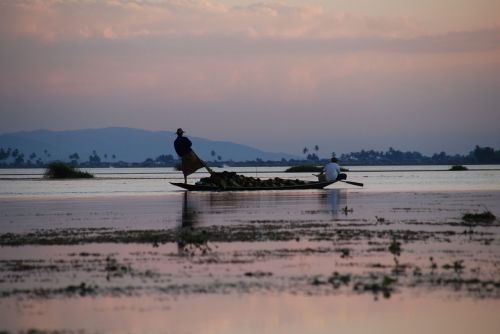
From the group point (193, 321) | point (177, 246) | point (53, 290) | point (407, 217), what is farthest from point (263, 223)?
point (193, 321)

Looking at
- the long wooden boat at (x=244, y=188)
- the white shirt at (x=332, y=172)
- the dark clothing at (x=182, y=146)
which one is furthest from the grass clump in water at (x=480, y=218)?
the white shirt at (x=332, y=172)

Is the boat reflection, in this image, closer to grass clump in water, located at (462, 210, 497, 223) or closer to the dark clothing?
grass clump in water, located at (462, 210, 497, 223)

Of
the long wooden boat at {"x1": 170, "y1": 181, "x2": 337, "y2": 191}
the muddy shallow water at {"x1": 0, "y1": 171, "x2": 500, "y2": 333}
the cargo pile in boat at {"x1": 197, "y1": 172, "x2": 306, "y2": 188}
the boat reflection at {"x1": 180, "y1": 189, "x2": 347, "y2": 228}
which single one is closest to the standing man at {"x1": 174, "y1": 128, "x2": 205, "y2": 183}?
the long wooden boat at {"x1": 170, "y1": 181, "x2": 337, "y2": 191}

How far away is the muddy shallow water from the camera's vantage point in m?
16.2

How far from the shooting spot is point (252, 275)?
20938mm

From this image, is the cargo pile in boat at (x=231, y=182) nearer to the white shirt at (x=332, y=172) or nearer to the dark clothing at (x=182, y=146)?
the white shirt at (x=332, y=172)

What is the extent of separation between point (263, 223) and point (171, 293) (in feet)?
57.2

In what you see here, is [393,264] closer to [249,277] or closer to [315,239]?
[249,277]

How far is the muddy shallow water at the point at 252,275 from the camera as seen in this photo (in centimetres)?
1620

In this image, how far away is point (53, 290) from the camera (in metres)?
19.2

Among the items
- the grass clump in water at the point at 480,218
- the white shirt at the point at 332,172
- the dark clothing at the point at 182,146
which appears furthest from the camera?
the white shirt at the point at 332,172

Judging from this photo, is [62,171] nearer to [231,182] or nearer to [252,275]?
[231,182]

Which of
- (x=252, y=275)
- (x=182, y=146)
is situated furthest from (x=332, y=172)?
(x=252, y=275)

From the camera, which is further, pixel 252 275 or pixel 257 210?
pixel 257 210
